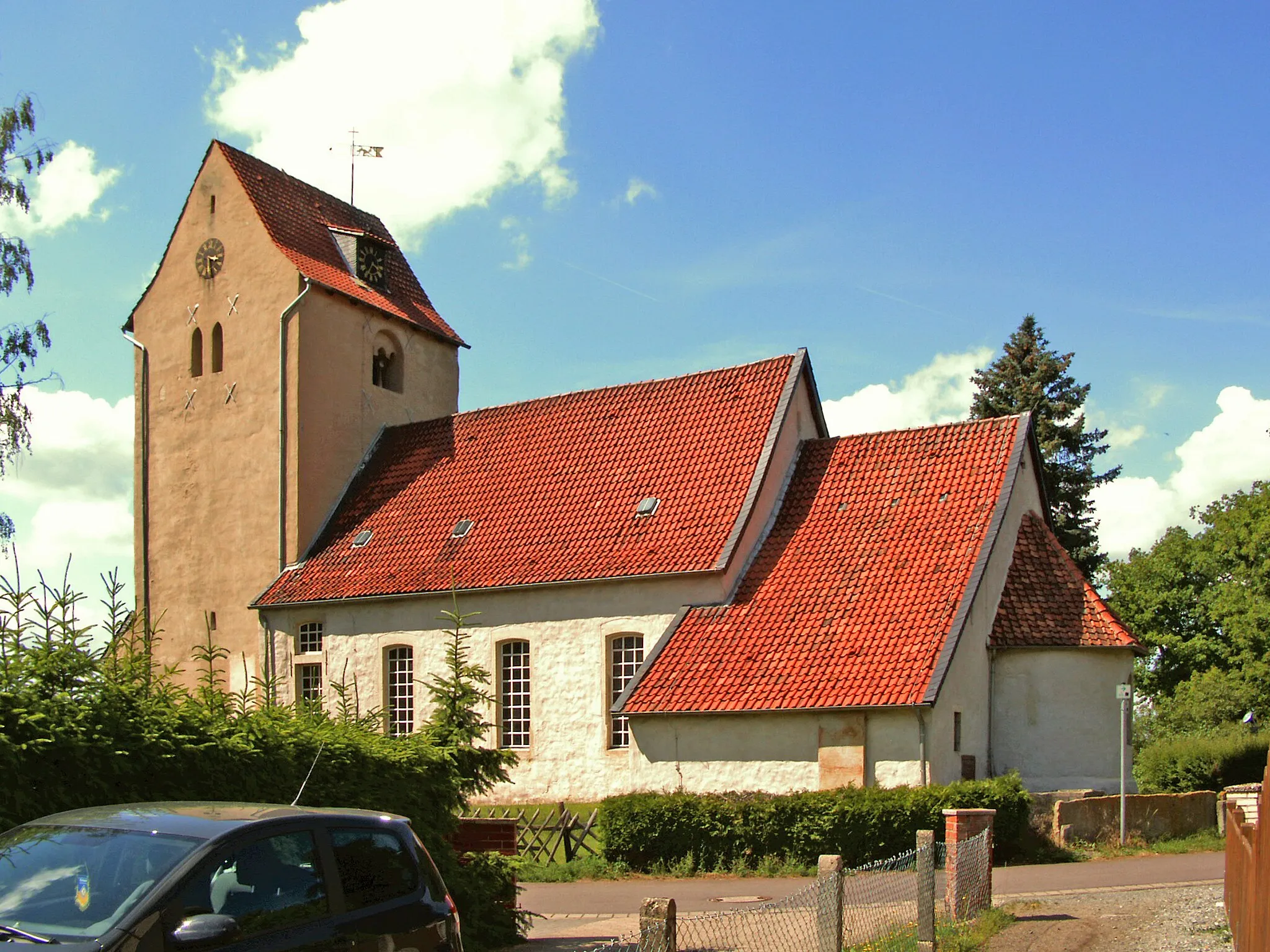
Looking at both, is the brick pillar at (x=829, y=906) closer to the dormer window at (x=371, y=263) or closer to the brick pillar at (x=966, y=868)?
the brick pillar at (x=966, y=868)

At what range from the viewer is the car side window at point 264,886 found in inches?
252

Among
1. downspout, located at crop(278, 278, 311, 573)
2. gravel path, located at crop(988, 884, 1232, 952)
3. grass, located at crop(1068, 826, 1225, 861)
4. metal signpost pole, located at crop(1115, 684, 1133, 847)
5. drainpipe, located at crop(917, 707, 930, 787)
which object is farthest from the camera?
downspout, located at crop(278, 278, 311, 573)

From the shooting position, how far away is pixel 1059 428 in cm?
4194

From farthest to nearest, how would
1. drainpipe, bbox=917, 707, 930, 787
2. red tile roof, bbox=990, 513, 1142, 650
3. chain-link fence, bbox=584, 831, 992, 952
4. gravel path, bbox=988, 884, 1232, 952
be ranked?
1. red tile roof, bbox=990, 513, 1142, 650
2. drainpipe, bbox=917, 707, 930, 787
3. gravel path, bbox=988, 884, 1232, 952
4. chain-link fence, bbox=584, 831, 992, 952

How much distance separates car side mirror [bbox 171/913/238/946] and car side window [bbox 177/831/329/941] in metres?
0.09

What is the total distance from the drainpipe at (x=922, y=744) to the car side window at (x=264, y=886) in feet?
51.7

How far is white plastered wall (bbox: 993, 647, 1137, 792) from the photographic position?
78.2 feet

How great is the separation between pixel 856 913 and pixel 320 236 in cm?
2602

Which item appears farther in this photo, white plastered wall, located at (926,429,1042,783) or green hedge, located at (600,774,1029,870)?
white plastered wall, located at (926,429,1042,783)

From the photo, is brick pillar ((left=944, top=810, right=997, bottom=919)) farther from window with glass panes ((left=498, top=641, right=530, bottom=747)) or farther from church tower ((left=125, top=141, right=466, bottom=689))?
church tower ((left=125, top=141, right=466, bottom=689))

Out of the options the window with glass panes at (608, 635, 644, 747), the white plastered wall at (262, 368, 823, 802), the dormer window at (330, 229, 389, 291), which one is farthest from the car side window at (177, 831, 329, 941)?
the dormer window at (330, 229, 389, 291)

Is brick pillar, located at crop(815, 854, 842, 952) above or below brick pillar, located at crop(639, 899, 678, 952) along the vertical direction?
below

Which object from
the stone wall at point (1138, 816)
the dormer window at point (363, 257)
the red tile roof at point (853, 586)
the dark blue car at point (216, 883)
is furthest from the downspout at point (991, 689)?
the dormer window at point (363, 257)

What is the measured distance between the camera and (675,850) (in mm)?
20688
